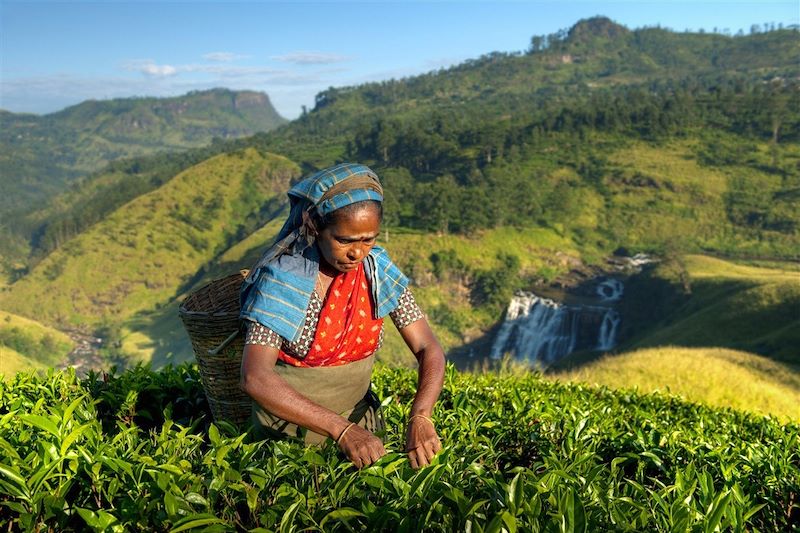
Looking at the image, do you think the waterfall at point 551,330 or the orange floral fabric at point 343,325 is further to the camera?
the waterfall at point 551,330

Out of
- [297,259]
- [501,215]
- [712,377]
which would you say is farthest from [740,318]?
[297,259]

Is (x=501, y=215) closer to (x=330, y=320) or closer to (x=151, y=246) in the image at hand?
(x=151, y=246)

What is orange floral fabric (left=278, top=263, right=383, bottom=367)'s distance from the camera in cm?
288

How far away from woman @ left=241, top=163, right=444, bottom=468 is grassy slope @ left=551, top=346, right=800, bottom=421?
7220 mm

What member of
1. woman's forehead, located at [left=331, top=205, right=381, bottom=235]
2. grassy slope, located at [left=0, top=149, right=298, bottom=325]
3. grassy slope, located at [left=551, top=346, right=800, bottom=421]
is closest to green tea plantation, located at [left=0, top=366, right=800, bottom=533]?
woman's forehead, located at [left=331, top=205, right=381, bottom=235]

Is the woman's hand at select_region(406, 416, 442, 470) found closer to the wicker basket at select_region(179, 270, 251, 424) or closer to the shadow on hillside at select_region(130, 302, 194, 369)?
the wicker basket at select_region(179, 270, 251, 424)

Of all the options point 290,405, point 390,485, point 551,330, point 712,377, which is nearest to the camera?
point 390,485

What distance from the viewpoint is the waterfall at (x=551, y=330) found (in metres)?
56.3

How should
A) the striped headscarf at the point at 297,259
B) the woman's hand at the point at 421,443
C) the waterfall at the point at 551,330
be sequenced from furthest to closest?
the waterfall at the point at 551,330 → the striped headscarf at the point at 297,259 → the woman's hand at the point at 421,443

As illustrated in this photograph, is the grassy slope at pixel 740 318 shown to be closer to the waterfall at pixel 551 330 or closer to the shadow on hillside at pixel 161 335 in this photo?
the waterfall at pixel 551 330

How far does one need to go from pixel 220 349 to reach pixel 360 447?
1.20 meters

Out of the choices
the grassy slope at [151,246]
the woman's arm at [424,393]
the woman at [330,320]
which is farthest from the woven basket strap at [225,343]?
the grassy slope at [151,246]

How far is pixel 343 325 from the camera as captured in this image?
9.53 feet

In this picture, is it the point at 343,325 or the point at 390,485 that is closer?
the point at 390,485
